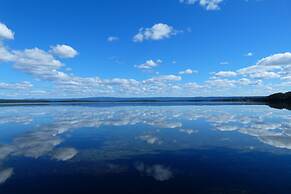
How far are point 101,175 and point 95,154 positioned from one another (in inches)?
171

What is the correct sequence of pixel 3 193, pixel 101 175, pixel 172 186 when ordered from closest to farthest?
pixel 3 193 < pixel 172 186 < pixel 101 175

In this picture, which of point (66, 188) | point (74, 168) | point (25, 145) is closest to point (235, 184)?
point (66, 188)

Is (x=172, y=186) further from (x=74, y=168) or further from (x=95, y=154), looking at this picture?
(x=95, y=154)

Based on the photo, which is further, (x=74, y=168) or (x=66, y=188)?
(x=74, y=168)

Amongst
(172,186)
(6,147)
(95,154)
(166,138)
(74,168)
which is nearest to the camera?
(172,186)

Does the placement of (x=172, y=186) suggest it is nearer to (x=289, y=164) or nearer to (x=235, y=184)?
(x=235, y=184)

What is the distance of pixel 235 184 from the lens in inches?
399

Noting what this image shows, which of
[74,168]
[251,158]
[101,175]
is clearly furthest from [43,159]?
[251,158]

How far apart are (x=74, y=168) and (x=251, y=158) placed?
26.8ft

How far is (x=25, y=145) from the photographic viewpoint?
18.2 m

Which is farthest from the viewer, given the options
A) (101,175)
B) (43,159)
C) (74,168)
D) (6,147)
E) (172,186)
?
(6,147)

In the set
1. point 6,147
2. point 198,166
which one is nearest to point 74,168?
point 198,166

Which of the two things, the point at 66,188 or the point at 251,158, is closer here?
the point at 66,188

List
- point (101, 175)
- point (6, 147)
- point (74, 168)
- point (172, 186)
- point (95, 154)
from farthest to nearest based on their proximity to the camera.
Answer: point (6, 147), point (95, 154), point (74, 168), point (101, 175), point (172, 186)
